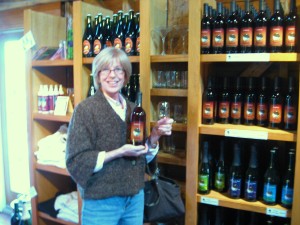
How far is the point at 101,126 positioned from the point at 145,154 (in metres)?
0.31

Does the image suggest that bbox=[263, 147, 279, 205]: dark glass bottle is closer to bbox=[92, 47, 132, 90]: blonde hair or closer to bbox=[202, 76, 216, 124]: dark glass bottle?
bbox=[202, 76, 216, 124]: dark glass bottle

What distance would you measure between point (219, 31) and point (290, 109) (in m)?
0.53

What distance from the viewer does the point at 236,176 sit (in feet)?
5.67

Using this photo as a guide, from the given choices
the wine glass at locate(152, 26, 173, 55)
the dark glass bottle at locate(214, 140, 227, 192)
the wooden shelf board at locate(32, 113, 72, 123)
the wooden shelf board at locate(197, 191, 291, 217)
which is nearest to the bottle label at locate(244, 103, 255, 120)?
the dark glass bottle at locate(214, 140, 227, 192)

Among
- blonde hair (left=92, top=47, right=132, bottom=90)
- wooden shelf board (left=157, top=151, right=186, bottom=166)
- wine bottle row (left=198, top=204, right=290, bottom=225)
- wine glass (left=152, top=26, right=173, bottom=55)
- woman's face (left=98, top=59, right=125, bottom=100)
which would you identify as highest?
wine glass (left=152, top=26, right=173, bottom=55)

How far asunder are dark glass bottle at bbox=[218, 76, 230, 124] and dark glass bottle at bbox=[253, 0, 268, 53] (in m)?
0.26

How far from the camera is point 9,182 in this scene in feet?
10.9

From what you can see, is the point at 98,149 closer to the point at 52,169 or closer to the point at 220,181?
the point at 220,181

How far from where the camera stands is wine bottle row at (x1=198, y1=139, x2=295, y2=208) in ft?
5.36

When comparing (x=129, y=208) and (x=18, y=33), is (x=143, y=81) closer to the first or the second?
(x=129, y=208)

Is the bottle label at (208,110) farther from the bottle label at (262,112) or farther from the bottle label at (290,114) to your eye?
the bottle label at (290,114)

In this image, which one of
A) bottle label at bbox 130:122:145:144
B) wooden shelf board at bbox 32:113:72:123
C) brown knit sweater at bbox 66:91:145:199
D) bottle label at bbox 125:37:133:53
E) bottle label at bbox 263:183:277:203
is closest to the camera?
brown knit sweater at bbox 66:91:145:199

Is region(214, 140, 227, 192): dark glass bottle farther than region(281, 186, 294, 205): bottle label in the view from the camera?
Yes

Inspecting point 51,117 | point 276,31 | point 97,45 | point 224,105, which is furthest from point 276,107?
point 51,117
